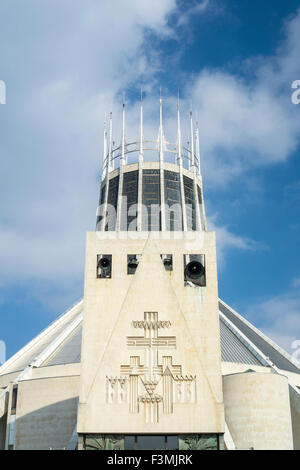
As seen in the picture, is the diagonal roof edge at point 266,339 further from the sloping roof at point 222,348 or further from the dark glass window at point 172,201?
the dark glass window at point 172,201

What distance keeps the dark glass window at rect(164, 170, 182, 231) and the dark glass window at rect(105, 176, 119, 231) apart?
5.75m

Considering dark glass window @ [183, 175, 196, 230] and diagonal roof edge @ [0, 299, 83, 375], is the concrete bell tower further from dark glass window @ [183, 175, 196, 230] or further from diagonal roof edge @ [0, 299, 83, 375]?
dark glass window @ [183, 175, 196, 230]

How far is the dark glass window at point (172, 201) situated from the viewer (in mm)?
63344

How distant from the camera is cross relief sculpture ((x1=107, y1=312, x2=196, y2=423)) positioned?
23.0 meters

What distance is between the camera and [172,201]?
6512cm

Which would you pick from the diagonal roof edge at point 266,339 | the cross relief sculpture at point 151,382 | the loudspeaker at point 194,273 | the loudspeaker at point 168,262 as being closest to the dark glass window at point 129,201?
the diagonal roof edge at point 266,339

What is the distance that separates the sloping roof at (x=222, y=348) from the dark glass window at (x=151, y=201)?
51.4 feet

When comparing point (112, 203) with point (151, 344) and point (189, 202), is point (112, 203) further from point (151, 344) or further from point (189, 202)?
point (151, 344)

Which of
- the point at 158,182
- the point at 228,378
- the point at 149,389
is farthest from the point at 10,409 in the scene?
the point at 158,182

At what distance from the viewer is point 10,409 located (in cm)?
3572

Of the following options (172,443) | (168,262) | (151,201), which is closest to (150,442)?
(172,443)

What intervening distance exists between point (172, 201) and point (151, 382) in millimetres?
43014
